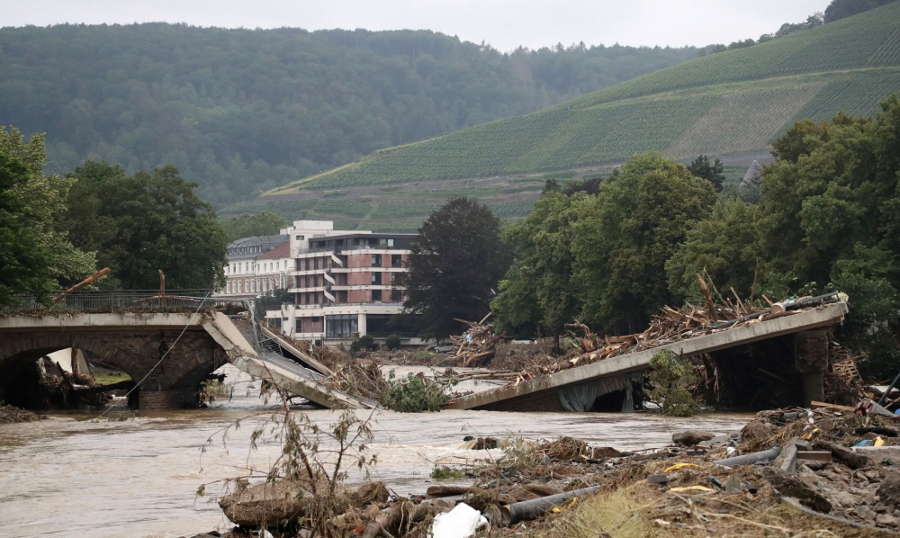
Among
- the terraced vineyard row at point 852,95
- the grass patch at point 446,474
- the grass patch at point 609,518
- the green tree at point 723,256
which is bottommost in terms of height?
the grass patch at point 446,474

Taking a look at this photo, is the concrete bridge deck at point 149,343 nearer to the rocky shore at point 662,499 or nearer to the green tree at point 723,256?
the green tree at point 723,256

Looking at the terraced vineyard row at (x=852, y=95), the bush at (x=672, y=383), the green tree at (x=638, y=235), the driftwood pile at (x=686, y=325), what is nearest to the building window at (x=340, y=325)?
the terraced vineyard row at (x=852, y=95)

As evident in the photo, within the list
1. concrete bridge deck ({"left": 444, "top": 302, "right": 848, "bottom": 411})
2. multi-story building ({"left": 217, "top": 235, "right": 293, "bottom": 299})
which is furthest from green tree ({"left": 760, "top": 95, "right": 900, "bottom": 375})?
multi-story building ({"left": 217, "top": 235, "right": 293, "bottom": 299})

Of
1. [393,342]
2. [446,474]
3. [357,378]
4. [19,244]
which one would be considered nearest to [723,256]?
[357,378]

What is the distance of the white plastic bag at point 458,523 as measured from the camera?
1302 centimetres

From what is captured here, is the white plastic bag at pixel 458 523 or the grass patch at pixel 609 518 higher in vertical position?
the grass patch at pixel 609 518

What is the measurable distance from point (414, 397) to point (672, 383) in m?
7.38

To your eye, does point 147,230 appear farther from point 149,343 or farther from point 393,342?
point 393,342

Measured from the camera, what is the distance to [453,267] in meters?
111

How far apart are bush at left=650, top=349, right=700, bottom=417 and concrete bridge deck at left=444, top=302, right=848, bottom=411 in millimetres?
502

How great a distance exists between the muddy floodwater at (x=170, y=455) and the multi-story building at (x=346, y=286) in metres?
98.4

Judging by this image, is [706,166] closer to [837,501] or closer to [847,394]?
[847,394]

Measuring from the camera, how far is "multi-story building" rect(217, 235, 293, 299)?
167 meters

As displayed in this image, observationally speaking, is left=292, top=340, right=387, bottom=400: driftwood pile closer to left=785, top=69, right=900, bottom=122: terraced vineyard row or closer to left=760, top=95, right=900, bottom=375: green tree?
left=760, top=95, right=900, bottom=375: green tree
